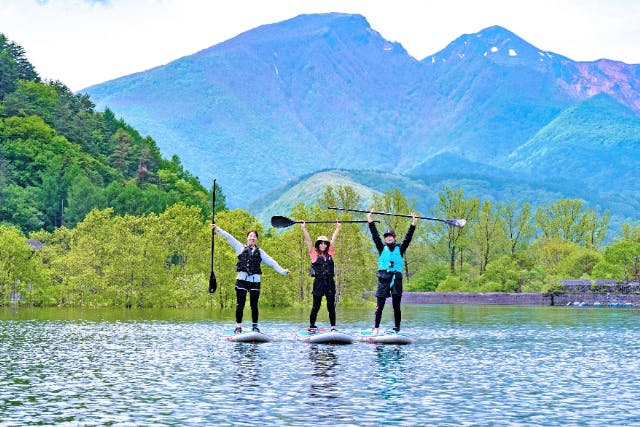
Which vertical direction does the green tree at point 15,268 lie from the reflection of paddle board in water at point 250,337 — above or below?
above

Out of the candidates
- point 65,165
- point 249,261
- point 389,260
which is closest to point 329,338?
point 389,260

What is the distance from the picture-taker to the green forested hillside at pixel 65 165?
427ft

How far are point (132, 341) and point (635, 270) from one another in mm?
101111

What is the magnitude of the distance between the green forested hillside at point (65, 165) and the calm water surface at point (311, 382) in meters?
94.7

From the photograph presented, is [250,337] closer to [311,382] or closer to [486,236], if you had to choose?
[311,382]

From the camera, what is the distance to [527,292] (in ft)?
397

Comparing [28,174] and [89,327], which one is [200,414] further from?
[28,174]

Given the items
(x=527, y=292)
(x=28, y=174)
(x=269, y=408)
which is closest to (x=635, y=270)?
(x=527, y=292)

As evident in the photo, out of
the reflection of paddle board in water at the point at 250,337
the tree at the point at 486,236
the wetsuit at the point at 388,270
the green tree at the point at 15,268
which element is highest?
the tree at the point at 486,236

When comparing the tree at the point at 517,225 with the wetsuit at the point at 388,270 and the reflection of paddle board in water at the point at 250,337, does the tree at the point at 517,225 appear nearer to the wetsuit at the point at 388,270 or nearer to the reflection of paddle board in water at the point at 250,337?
the wetsuit at the point at 388,270

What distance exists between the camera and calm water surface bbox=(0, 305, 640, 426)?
1741 cm

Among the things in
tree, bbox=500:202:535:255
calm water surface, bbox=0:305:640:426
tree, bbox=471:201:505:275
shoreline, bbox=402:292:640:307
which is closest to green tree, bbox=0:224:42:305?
calm water surface, bbox=0:305:640:426

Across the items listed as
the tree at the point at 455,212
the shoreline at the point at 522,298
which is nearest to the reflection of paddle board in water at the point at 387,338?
the shoreline at the point at 522,298

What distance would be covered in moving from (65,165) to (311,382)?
132011 mm
